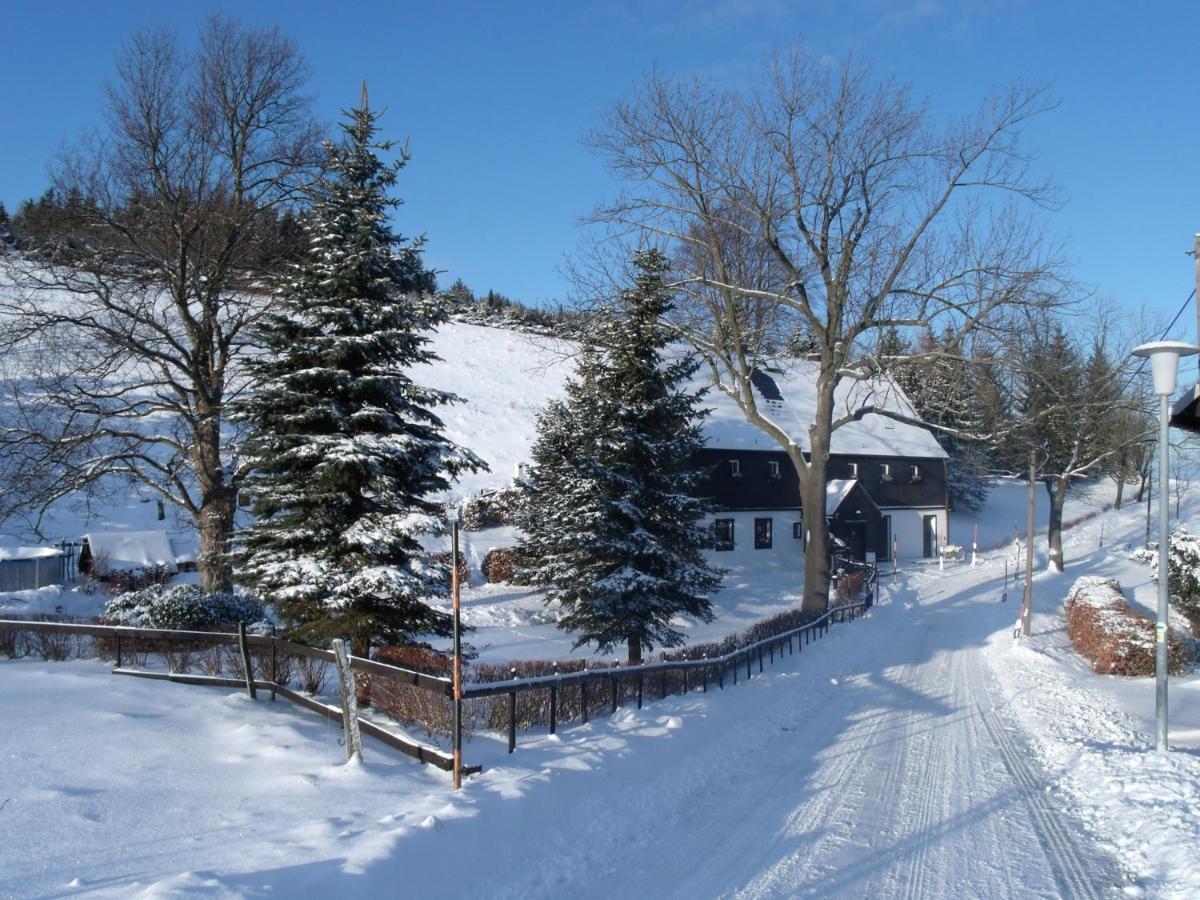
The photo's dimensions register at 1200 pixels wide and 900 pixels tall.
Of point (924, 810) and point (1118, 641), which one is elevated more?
point (924, 810)

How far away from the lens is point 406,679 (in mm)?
8133

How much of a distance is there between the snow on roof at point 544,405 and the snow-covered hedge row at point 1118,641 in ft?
35.6

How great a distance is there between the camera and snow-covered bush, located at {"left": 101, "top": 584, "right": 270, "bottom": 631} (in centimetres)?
1420

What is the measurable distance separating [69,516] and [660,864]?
32749 mm

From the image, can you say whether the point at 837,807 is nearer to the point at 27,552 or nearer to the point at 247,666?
the point at 247,666

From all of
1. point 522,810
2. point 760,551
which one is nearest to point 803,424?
point 760,551

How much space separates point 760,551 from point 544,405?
638 inches

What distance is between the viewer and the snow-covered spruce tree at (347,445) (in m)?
11.7

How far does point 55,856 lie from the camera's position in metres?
5.27

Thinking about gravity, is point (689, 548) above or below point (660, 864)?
above

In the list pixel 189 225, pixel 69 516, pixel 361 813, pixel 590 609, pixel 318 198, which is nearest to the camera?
pixel 361 813

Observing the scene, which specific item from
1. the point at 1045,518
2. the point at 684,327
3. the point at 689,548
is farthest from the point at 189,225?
the point at 1045,518

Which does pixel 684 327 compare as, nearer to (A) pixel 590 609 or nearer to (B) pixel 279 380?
(A) pixel 590 609

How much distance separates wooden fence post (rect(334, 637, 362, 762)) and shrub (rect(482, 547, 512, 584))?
21.4 m
